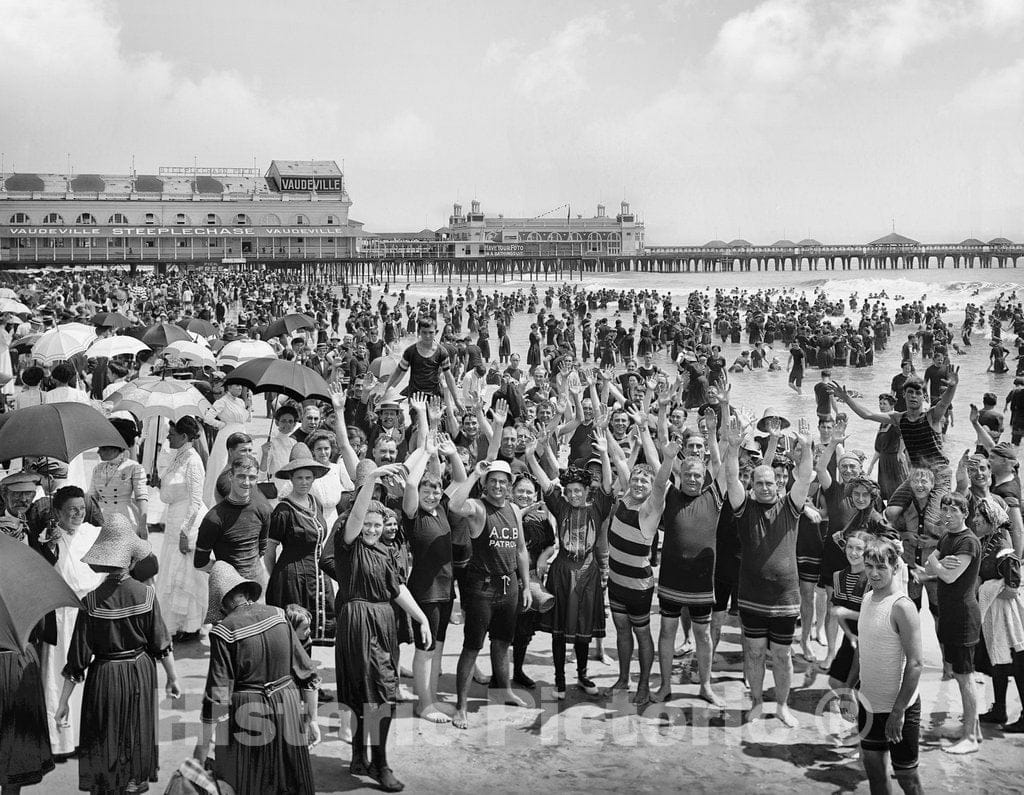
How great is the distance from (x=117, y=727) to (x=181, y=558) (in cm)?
223

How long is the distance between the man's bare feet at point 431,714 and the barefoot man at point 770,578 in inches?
63.2

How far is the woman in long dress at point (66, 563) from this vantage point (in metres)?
5.12

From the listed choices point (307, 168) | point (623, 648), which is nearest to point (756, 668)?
point (623, 648)

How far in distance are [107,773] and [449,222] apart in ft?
402

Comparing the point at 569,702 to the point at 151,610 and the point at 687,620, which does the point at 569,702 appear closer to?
the point at 687,620

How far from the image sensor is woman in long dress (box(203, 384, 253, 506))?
698cm

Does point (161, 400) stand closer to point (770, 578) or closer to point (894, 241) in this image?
point (770, 578)

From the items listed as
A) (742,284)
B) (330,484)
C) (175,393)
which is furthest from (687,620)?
(742,284)

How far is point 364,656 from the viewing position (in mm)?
4797

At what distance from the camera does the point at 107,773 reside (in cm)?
425

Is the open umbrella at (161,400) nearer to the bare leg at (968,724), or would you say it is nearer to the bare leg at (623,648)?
the bare leg at (623,648)

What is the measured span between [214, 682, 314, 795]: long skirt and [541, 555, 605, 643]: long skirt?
203cm

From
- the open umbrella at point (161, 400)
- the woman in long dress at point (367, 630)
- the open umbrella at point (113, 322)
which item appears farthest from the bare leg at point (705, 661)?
the open umbrella at point (113, 322)

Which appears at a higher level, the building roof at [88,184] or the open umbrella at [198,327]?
the building roof at [88,184]
